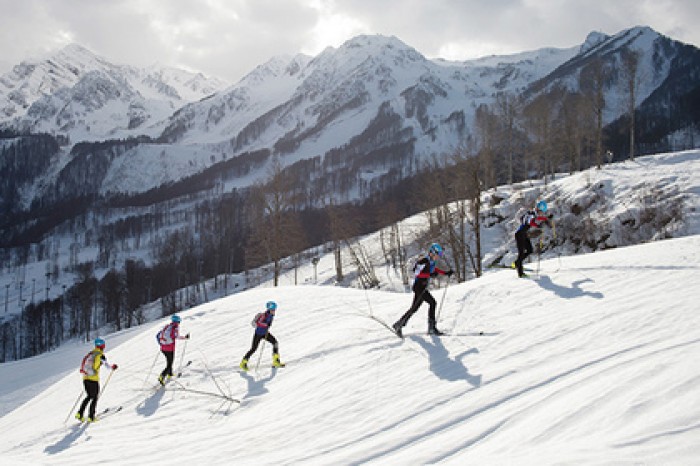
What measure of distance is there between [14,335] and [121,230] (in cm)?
8196

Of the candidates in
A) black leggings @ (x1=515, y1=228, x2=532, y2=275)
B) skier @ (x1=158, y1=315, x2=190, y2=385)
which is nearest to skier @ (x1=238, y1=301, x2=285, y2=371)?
skier @ (x1=158, y1=315, x2=190, y2=385)

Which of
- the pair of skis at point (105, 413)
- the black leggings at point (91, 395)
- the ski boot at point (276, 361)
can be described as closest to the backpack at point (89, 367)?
the black leggings at point (91, 395)

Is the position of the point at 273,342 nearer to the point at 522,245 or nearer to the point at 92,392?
the point at 92,392

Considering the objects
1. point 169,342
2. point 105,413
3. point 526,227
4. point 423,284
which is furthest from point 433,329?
point 105,413

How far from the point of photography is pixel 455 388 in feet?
20.6

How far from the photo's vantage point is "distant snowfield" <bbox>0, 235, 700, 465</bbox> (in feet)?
14.4

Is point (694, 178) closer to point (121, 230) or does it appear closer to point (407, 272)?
point (407, 272)

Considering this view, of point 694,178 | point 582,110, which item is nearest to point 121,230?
point 582,110

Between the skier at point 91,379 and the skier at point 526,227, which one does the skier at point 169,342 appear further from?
the skier at point 526,227

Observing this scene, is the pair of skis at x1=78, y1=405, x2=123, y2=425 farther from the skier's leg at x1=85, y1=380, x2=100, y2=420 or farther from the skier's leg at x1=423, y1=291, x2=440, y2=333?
the skier's leg at x1=423, y1=291, x2=440, y2=333

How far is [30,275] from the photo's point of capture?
126m

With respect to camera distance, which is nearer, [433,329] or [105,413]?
[433,329]

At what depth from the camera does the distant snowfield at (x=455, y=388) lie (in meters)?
4.39

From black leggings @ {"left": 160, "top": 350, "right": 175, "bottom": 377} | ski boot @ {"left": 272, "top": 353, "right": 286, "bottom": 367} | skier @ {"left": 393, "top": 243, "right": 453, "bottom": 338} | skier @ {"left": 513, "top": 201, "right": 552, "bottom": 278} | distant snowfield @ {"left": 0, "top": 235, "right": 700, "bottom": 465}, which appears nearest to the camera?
distant snowfield @ {"left": 0, "top": 235, "right": 700, "bottom": 465}
